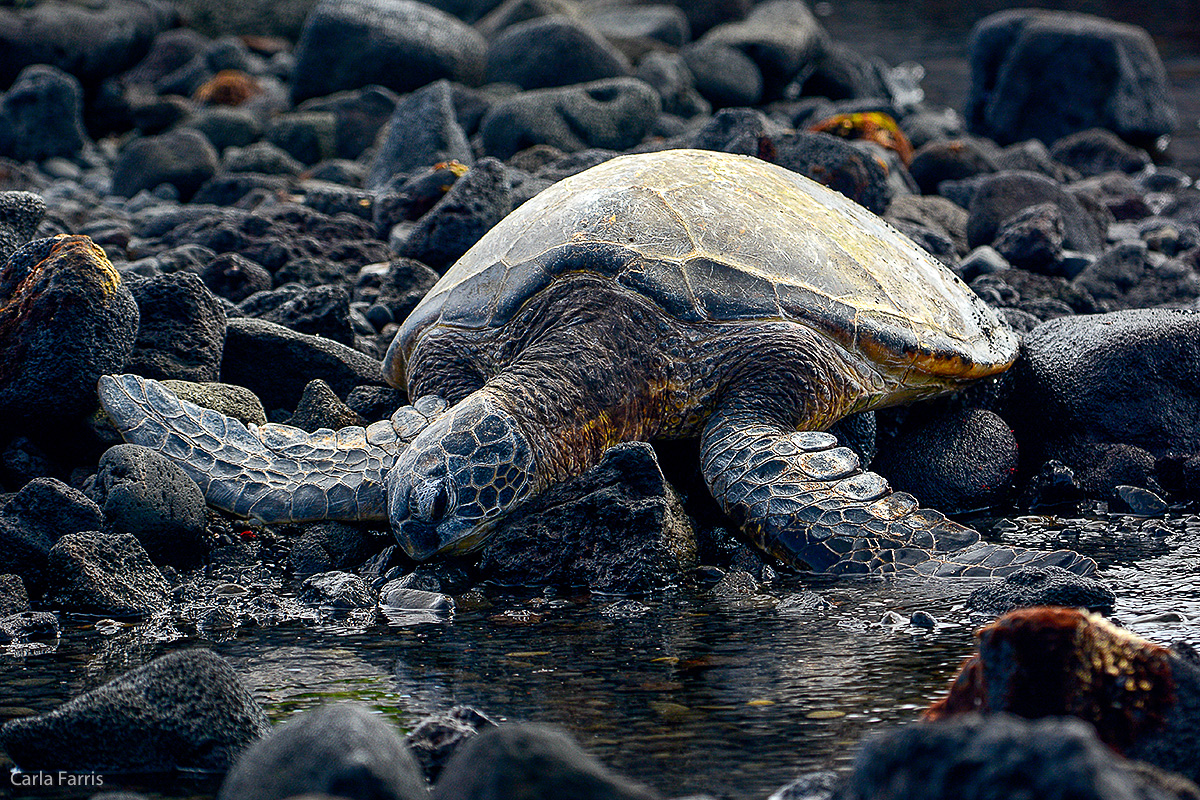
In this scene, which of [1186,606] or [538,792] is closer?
[538,792]

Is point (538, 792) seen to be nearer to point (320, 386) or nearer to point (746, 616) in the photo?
point (746, 616)

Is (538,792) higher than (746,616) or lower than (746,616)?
higher

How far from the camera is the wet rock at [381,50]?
17719mm

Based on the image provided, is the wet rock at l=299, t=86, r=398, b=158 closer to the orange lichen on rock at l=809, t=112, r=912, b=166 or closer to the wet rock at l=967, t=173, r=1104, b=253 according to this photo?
the orange lichen on rock at l=809, t=112, r=912, b=166

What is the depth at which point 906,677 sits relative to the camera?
3.29 meters

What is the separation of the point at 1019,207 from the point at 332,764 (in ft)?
28.0

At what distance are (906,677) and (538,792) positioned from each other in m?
1.68

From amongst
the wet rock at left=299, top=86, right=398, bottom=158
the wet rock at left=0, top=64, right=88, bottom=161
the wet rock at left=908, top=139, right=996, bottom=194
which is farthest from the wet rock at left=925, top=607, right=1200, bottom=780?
the wet rock at left=0, top=64, right=88, bottom=161

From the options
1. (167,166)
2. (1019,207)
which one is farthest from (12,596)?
(167,166)

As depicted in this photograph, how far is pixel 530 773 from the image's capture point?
1918 millimetres

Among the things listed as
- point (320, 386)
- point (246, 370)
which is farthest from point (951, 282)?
point (246, 370)

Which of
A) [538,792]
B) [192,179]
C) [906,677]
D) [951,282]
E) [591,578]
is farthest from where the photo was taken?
[192,179]

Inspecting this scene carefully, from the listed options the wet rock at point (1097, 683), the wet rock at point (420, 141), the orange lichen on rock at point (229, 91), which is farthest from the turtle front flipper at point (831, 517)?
the orange lichen on rock at point (229, 91)

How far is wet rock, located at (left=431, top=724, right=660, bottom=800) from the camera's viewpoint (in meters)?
1.91
